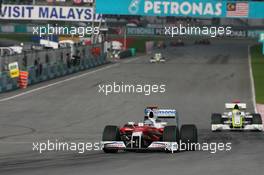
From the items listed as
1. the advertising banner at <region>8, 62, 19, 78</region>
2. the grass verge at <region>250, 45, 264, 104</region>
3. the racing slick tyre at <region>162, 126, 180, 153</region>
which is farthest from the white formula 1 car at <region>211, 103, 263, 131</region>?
the advertising banner at <region>8, 62, 19, 78</region>

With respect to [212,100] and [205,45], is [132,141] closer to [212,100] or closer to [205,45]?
[212,100]

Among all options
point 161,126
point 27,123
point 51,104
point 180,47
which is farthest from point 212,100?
point 180,47

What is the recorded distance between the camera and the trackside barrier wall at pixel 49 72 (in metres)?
44.2

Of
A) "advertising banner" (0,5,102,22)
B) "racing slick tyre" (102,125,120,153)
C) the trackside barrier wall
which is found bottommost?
"racing slick tyre" (102,125,120,153)

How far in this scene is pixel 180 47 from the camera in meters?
99.7

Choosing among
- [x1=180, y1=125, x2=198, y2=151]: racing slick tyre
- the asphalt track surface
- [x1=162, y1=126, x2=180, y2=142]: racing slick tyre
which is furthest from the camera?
A: [x1=180, y1=125, x2=198, y2=151]: racing slick tyre

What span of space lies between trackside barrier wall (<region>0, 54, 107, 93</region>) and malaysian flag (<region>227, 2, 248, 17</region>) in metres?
11.3

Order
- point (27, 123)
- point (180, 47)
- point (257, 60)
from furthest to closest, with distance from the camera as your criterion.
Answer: point (180, 47) < point (257, 60) < point (27, 123)

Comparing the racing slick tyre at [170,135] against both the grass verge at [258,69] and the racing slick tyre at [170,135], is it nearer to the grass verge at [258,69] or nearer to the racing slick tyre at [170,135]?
the racing slick tyre at [170,135]

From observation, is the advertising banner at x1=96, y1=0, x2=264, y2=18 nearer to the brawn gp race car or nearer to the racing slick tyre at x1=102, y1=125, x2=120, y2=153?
the brawn gp race car

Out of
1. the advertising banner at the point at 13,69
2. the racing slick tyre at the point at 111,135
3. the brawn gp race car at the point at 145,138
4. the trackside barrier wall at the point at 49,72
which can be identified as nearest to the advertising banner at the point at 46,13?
the trackside barrier wall at the point at 49,72

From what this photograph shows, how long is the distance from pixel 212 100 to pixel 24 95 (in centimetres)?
912

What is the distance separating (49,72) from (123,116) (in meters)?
22.5

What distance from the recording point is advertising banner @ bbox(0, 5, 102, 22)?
62.6 metres
